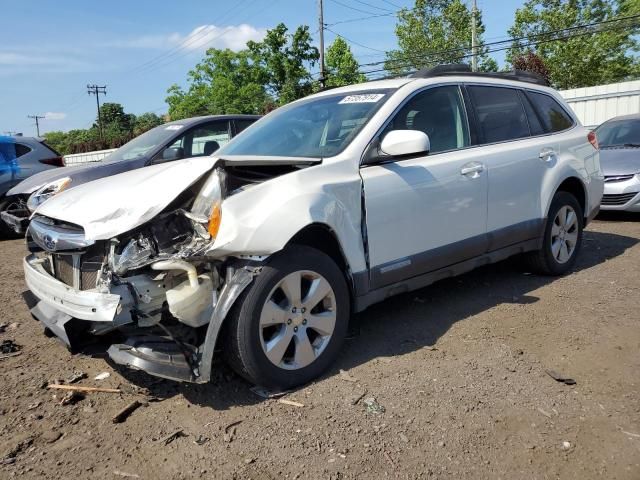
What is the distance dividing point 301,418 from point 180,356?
700 mm

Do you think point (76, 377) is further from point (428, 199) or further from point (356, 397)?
point (428, 199)

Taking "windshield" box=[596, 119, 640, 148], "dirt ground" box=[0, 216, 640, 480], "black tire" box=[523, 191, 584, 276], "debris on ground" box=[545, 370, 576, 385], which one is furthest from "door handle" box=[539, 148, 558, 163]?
"windshield" box=[596, 119, 640, 148]

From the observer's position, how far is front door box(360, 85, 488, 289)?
11.4ft

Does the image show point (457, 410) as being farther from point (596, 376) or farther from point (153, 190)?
point (153, 190)

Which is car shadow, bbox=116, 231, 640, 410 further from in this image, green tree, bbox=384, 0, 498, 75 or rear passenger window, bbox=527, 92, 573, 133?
Result: green tree, bbox=384, 0, 498, 75

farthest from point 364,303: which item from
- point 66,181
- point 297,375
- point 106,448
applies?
point 66,181

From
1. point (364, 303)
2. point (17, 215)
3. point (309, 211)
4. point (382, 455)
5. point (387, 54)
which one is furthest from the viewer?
point (387, 54)

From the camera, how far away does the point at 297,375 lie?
3.07 metres

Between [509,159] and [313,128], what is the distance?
5.47 ft

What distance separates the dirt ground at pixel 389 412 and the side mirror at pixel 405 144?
1.29 metres

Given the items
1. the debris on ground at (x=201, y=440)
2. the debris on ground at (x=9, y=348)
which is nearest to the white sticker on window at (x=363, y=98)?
the debris on ground at (x=201, y=440)

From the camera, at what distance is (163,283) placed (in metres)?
2.87

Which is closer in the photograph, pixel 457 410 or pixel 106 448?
pixel 106 448

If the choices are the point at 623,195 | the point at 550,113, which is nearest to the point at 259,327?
the point at 550,113
